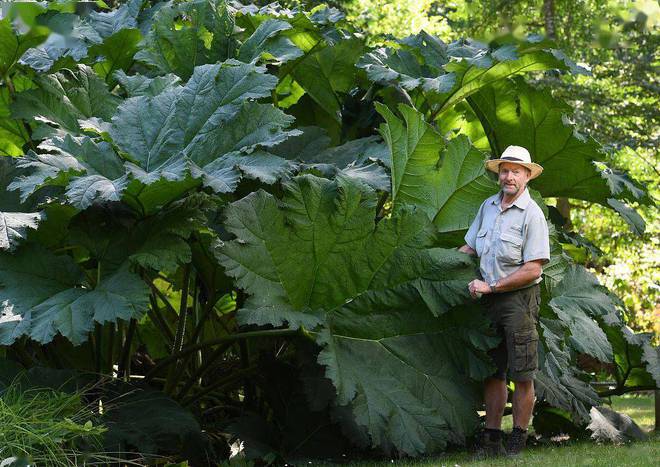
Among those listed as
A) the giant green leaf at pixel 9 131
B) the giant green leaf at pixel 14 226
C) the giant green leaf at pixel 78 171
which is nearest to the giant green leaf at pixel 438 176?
the giant green leaf at pixel 78 171

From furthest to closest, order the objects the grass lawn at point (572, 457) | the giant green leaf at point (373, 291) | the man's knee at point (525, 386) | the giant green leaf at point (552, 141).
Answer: the giant green leaf at point (552, 141) → the man's knee at point (525, 386) → the grass lawn at point (572, 457) → the giant green leaf at point (373, 291)

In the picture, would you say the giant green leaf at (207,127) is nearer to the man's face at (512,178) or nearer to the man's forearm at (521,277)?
the man's face at (512,178)

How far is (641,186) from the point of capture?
5.36 metres

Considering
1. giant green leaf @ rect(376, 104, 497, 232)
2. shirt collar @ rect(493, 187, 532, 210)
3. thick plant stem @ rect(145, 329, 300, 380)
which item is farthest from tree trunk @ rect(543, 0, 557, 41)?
thick plant stem @ rect(145, 329, 300, 380)

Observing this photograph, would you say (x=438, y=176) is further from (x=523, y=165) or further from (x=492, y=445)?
(x=492, y=445)

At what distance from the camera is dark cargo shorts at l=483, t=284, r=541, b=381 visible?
13.2ft

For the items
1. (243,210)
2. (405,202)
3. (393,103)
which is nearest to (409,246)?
(405,202)

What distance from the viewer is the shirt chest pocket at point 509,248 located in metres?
3.97

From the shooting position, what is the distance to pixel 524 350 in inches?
159

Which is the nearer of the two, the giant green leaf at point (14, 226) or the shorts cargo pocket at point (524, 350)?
the giant green leaf at point (14, 226)

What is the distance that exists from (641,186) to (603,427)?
1.41 metres

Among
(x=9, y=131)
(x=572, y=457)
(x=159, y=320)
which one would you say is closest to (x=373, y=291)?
(x=572, y=457)

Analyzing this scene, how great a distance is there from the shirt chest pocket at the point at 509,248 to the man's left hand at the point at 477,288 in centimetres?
13

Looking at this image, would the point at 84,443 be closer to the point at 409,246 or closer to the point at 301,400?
the point at 301,400
